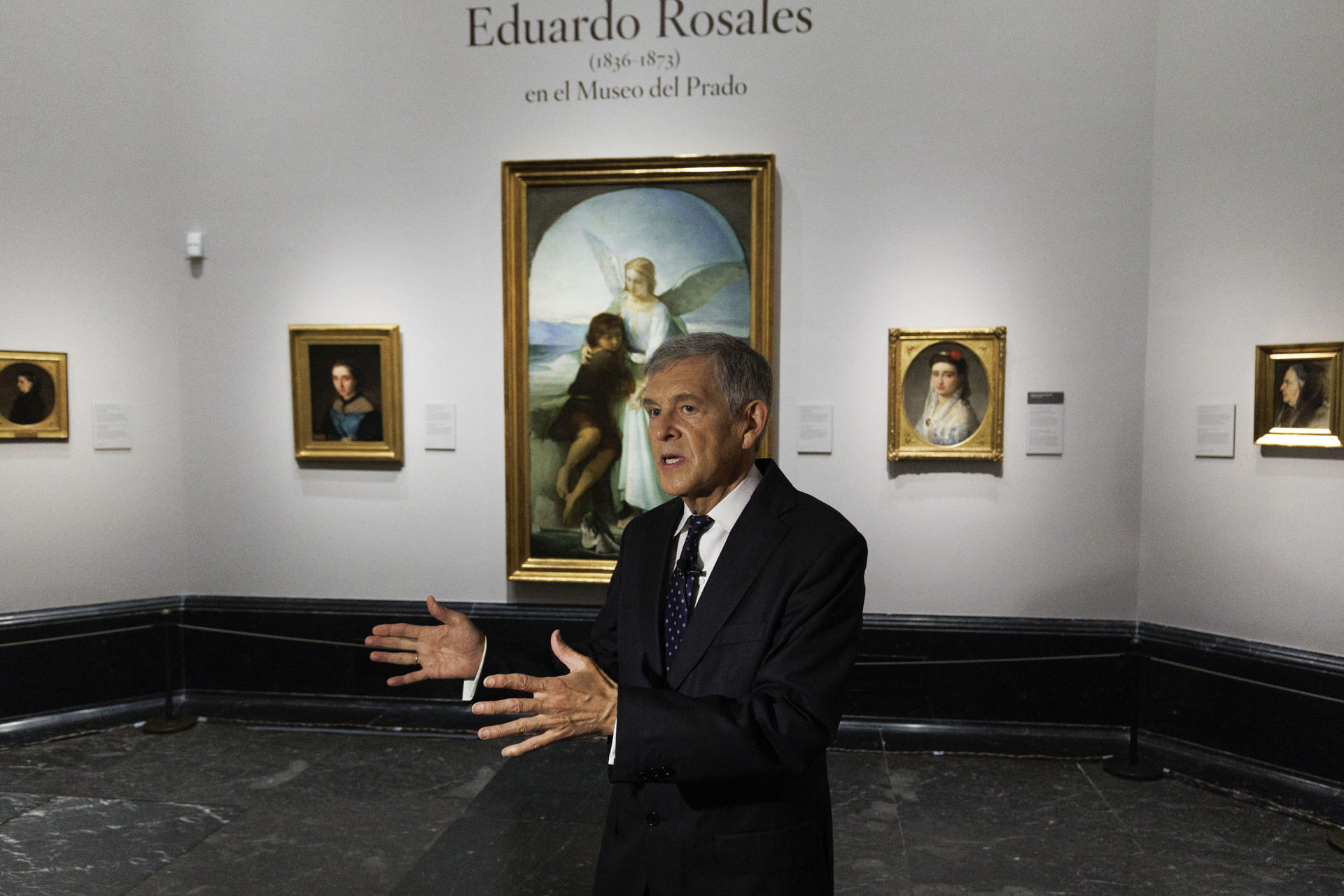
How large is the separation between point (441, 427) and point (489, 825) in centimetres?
294

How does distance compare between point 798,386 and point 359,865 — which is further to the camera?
point 798,386

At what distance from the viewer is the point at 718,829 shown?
215 cm

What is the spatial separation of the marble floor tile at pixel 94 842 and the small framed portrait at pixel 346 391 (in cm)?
265

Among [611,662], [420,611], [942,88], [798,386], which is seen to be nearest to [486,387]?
[420,611]

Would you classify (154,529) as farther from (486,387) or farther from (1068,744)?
(1068,744)

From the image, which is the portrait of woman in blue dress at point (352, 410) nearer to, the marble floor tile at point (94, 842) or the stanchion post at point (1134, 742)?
the marble floor tile at point (94, 842)

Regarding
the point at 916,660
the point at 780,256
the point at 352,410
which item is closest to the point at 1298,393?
the point at 916,660

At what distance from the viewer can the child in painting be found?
6.38 meters

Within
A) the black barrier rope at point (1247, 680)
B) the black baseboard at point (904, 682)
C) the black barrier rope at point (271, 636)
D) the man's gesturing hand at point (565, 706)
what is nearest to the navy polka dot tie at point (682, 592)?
the man's gesturing hand at point (565, 706)

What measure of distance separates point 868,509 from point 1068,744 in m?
2.04

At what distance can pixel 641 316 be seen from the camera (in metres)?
6.34

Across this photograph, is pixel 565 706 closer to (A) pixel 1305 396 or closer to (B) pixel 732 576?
(B) pixel 732 576

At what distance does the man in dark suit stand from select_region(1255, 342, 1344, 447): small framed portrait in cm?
463

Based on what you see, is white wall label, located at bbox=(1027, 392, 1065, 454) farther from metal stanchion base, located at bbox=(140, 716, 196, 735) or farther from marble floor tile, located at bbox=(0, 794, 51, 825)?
marble floor tile, located at bbox=(0, 794, 51, 825)
